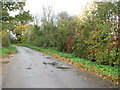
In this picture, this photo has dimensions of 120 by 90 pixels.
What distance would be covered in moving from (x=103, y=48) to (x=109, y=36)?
1.10m

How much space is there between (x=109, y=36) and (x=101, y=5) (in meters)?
2.75

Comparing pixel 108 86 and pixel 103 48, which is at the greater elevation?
pixel 103 48

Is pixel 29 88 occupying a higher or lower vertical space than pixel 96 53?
lower

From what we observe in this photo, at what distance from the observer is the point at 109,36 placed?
8.31 metres

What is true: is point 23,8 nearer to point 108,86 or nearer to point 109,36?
point 109,36

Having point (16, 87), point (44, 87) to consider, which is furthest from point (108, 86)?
point (16, 87)

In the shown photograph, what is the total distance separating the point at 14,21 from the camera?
19531 mm

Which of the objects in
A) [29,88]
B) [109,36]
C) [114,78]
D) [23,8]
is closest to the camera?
[29,88]

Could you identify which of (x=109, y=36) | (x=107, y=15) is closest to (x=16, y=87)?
(x=109, y=36)

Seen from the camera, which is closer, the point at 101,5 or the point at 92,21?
the point at 101,5

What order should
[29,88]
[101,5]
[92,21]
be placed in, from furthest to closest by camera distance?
[92,21] → [101,5] → [29,88]

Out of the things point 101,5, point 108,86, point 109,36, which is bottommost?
point 108,86

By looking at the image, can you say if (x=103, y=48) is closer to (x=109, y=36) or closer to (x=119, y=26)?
(x=109, y=36)

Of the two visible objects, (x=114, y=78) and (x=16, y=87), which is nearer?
(x=16, y=87)
